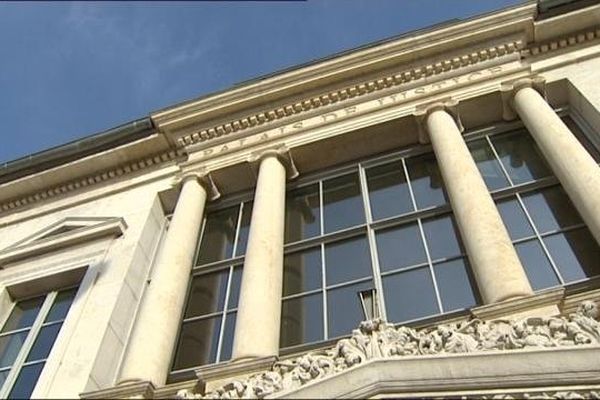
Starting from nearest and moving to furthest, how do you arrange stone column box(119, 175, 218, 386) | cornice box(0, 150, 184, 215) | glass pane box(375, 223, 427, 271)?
stone column box(119, 175, 218, 386) < glass pane box(375, 223, 427, 271) < cornice box(0, 150, 184, 215)

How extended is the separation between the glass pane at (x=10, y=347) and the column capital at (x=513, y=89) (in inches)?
403

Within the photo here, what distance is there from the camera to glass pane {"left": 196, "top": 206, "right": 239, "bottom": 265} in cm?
1223

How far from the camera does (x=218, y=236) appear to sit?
42.2 feet

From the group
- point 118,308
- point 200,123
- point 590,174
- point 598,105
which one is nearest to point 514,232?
point 590,174

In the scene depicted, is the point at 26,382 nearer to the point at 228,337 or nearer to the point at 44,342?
the point at 44,342

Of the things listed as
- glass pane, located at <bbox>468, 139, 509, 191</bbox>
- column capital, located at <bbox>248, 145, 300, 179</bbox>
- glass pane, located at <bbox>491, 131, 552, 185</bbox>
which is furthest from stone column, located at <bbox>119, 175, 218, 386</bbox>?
glass pane, located at <bbox>491, 131, 552, 185</bbox>

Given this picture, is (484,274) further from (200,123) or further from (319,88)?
(200,123)

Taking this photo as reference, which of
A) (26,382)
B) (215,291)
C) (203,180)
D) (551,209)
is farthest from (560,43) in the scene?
(26,382)

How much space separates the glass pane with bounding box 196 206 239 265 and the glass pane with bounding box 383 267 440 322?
365cm

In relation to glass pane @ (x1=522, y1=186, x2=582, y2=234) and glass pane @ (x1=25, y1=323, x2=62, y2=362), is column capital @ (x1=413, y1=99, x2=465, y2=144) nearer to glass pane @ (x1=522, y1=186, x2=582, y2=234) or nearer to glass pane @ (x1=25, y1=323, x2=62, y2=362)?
glass pane @ (x1=522, y1=186, x2=582, y2=234)

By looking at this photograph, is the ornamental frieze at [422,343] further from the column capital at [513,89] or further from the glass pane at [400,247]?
the column capital at [513,89]

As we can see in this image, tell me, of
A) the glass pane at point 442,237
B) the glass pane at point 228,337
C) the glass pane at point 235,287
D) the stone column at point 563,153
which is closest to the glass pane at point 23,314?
the glass pane at point 235,287

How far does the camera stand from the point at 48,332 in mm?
11062

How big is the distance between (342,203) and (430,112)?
263 cm
